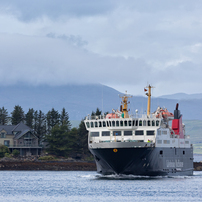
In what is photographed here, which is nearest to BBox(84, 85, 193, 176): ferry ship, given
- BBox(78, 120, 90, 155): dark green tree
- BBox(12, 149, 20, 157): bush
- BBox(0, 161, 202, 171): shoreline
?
BBox(0, 161, 202, 171): shoreline

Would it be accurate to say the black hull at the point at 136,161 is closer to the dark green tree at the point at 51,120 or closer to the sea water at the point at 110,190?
the sea water at the point at 110,190

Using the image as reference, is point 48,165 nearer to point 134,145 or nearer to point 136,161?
point 136,161

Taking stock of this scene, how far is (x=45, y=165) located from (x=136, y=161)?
53592 millimetres

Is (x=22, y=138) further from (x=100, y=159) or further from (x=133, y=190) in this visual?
(x=133, y=190)

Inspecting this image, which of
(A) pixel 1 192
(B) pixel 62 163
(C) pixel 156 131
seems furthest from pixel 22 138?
(A) pixel 1 192

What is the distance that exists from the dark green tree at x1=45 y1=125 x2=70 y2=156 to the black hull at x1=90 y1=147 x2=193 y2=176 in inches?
2273

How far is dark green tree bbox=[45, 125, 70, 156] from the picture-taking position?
14500 centimetres

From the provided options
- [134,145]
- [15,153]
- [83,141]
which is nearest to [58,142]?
[83,141]

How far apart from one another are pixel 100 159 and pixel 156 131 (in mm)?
10782

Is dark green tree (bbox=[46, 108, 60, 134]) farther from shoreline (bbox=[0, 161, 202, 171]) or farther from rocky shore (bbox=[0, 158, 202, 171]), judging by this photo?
shoreline (bbox=[0, 161, 202, 171])

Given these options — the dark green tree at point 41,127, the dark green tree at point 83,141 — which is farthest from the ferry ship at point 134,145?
the dark green tree at point 41,127

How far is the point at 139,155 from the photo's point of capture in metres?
81.8

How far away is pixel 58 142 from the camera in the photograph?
477 feet

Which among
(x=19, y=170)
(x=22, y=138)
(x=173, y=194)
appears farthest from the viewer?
(x=22, y=138)
